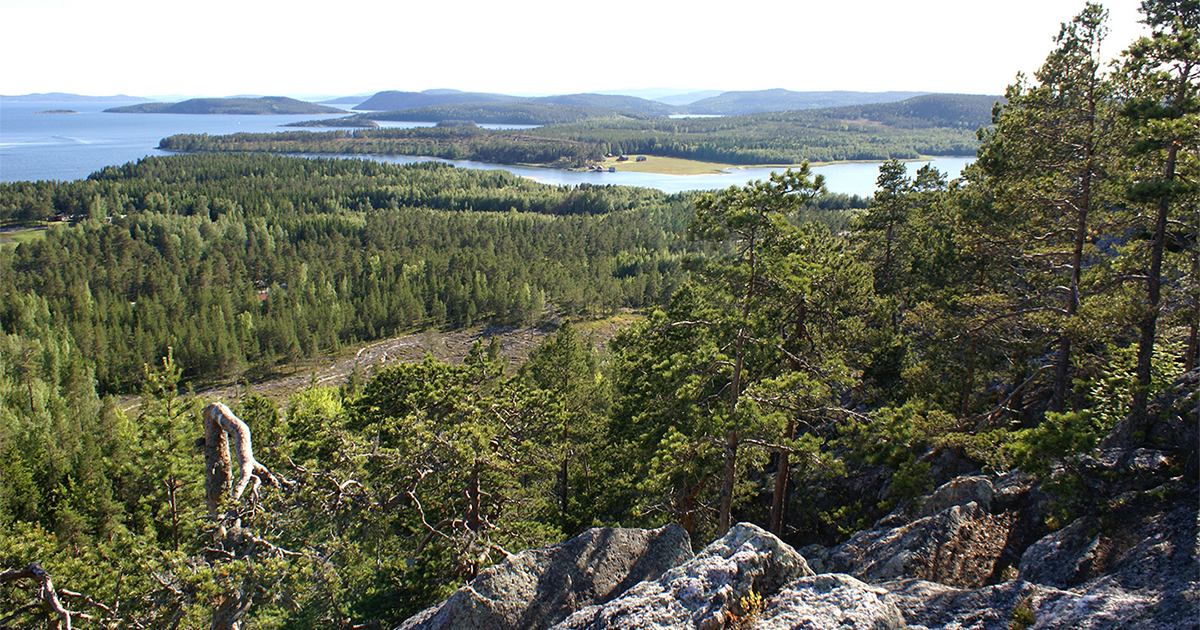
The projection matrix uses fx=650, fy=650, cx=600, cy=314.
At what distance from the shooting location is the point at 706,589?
8234mm

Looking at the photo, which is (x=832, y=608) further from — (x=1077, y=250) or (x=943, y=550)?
(x=1077, y=250)

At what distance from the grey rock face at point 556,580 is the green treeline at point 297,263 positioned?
71.6m

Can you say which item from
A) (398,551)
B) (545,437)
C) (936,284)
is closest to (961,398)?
(936,284)

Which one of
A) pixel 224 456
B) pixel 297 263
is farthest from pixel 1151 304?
pixel 297 263

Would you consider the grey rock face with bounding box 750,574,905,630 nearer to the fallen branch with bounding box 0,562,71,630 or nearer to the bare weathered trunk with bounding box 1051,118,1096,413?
the bare weathered trunk with bounding box 1051,118,1096,413

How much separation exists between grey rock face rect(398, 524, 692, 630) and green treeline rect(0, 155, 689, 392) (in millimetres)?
71567

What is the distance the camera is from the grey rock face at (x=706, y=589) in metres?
7.85

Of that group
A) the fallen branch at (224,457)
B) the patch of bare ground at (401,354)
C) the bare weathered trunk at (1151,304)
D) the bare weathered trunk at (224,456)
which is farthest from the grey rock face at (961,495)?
the patch of bare ground at (401,354)

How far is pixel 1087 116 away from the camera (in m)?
13.5

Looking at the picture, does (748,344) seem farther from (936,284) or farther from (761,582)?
(936,284)

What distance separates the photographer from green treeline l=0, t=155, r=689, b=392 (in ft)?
247

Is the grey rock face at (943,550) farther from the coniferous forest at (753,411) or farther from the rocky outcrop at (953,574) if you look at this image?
the coniferous forest at (753,411)

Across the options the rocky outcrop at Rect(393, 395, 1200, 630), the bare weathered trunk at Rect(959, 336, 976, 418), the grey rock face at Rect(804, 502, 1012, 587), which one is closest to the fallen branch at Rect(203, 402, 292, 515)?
the rocky outcrop at Rect(393, 395, 1200, 630)

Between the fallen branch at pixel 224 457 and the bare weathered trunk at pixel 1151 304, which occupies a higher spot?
the bare weathered trunk at pixel 1151 304
